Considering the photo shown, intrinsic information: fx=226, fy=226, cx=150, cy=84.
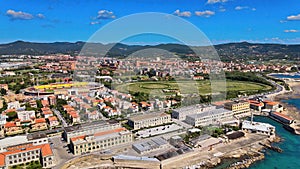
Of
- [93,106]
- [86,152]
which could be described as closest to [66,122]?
[93,106]

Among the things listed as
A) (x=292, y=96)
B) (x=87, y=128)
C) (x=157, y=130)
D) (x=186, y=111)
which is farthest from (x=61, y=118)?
(x=292, y=96)

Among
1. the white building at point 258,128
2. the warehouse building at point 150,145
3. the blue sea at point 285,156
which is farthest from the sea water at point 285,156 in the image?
the warehouse building at point 150,145

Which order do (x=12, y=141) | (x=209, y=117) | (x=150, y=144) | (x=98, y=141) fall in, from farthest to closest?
(x=209, y=117), (x=150, y=144), (x=98, y=141), (x=12, y=141)

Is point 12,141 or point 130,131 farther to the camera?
point 130,131

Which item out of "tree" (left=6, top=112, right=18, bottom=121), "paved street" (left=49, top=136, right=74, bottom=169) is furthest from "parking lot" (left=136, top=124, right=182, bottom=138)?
"tree" (left=6, top=112, right=18, bottom=121)

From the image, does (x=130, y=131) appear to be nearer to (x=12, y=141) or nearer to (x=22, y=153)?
(x=22, y=153)

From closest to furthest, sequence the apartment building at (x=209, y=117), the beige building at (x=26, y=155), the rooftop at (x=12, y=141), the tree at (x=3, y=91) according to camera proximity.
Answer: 1. the beige building at (x=26, y=155)
2. the rooftop at (x=12, y=141)
3. the apartment building at (x=209, y=117)
4. the tree at (x=3, y=91)

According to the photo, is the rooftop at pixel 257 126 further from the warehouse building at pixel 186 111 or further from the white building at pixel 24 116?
the white building at pixel 24 116
